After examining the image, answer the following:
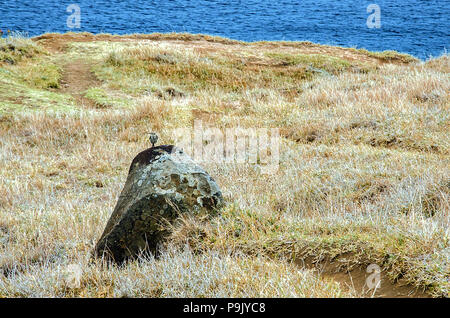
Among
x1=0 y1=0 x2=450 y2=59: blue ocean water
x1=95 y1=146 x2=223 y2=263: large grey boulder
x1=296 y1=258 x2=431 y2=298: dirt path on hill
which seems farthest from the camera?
x1=0 y1=0 x2=450 y2=59: blue ocean water

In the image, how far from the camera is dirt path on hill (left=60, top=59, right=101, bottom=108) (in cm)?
1789

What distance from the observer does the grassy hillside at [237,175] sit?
165 inches

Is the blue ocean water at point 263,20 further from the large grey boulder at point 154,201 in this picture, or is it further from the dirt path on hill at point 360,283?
the dirt path on hill at point 360,283

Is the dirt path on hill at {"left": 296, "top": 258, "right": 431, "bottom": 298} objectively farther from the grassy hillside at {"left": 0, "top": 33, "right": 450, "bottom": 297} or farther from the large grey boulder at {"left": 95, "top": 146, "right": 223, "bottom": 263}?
A: the large grey boulder at {"left": 95, "top": 146, "right": 223, "bottom": 263}

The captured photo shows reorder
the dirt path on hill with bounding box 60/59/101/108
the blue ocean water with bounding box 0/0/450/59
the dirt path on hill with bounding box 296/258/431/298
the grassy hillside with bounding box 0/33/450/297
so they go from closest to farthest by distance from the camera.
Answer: the dirt path on hill with bounding box 296/258/431/298 → the grassy hillside with bounding box 0/33/450/297 → the dirt path on hill with bounding box 60/59/101/108 → the blue ocean water with bounding box 0/0/450/59

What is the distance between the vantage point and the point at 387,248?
4211mm

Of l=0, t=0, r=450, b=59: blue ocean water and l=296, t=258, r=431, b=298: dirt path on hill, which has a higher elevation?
l=0, t=0, r=450, b=59: blue ocean water

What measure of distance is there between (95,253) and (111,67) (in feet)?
60.4

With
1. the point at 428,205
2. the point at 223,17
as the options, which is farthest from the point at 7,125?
the point at 223,17

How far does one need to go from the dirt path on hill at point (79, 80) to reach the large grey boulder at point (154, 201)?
1213 cm

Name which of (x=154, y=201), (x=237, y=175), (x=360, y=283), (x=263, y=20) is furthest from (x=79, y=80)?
(x=263, y=20)

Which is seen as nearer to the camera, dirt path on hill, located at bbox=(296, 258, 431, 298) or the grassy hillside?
dirt path on hill, located at bbox=(296, 258, 431, 298)

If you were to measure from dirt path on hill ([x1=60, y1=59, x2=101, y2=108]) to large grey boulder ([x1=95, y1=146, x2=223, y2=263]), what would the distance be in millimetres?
12133

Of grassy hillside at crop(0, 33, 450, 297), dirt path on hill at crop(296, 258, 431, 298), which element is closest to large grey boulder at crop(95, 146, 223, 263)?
grassy hillside at crop(0, 33, 450, 297)
